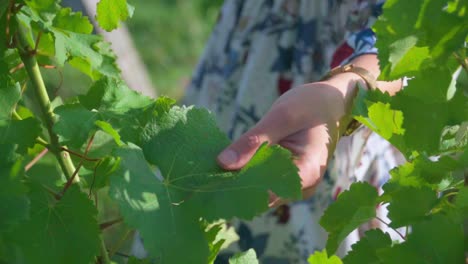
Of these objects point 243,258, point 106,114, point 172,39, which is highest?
point 106,114

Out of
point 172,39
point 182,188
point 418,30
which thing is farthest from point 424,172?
point 172,39

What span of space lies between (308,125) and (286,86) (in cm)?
82

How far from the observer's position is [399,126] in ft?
3.55

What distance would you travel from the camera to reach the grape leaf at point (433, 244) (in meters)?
0.91

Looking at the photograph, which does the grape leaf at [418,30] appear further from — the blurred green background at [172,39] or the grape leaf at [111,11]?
the blurred green background at [172,39]

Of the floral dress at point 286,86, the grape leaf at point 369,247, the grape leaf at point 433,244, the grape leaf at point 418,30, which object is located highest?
the grape leaf at point 418,30

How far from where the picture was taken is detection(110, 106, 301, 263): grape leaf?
0.95 m

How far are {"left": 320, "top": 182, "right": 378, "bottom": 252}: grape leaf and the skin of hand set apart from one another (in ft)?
0.61

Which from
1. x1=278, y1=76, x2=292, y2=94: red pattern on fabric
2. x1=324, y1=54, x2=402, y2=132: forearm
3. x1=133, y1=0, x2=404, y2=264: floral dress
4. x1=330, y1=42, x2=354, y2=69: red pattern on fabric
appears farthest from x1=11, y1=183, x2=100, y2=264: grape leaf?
x1=278, y1=76, x2=292, y2=94: red pattern on fabric

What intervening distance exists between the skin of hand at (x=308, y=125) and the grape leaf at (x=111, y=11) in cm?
24

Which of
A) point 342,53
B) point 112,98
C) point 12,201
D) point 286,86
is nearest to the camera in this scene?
point 12,201

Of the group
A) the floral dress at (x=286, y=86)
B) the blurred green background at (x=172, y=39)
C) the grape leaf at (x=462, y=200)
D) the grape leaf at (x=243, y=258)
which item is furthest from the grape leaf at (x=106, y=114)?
the blurred green background at (x=172, y=39)

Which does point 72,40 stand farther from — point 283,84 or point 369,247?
point 283,84

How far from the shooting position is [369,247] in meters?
1.02
